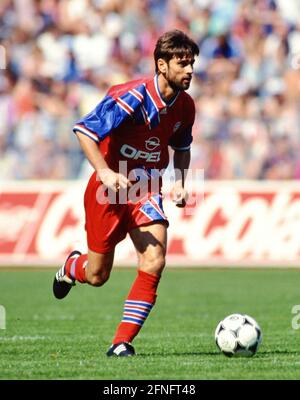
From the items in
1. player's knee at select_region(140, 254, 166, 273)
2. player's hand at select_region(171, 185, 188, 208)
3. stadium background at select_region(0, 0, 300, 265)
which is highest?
stadium background at select_region(0, 0, 300, 265)

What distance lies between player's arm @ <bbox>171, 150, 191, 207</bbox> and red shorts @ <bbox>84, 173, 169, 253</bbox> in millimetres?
240

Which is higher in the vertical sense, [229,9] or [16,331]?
[229,9]

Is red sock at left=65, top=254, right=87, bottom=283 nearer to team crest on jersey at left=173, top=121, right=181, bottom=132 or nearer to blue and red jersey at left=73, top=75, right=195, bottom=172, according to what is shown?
blue and red jersey at left=73, top=75, right=195, bottom=172

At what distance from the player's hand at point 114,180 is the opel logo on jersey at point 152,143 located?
0.68 m

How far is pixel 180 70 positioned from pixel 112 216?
1241mm

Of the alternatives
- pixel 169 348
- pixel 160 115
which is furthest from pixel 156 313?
pixel 160 115

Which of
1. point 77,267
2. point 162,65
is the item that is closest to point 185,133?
point 162,65

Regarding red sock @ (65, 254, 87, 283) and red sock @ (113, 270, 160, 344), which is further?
red sock @ (65, 254, 87, 283)

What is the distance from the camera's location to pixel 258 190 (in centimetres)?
1797

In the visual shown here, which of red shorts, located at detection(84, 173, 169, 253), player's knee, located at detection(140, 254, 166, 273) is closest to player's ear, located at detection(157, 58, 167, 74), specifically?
red shorts, located at detection(84, 173, 169, 253)

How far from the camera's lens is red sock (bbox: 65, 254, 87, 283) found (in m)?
8.67

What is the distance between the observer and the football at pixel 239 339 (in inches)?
302
